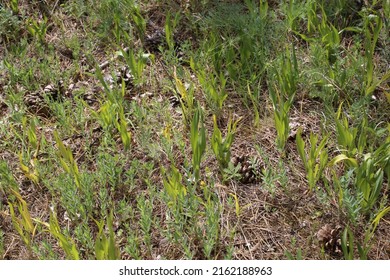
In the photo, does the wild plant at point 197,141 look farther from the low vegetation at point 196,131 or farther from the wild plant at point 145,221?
the wild plant at point 145,221

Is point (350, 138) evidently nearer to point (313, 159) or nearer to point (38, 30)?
point (313, 159)

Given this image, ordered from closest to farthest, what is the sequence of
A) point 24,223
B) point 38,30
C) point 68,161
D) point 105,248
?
point 105,248 < point 24,223 < point 68,161 < point 38,30

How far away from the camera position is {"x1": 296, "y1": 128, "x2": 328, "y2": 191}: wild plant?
226 cm

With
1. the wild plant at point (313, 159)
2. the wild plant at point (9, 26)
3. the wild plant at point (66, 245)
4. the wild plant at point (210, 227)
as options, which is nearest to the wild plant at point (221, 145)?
the wild plant at point (210, 227)

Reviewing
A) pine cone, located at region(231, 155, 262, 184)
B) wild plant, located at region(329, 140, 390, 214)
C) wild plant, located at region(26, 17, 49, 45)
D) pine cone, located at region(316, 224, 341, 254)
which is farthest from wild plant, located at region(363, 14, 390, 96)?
wild plant, located at region(26, 17, 49, 45)

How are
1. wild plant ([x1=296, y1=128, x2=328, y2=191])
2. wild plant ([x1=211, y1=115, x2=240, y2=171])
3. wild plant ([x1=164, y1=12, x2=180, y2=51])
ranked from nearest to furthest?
wild plant ([x1=296, y1=128, x2=328, y2=191]) → wild plant ([x1=211, y1=115, x2=240, y2=171]) → wild plant ([x1=164, y1=12, x2=180, y2=51])

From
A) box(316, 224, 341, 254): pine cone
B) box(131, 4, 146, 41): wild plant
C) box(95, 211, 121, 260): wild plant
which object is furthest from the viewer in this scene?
box(131, 4, 146, 41): wild plant

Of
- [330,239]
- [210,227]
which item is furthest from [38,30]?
[330,239]

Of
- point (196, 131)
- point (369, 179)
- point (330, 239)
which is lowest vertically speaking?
point (330, 239)

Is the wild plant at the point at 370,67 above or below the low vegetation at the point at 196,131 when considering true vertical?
above

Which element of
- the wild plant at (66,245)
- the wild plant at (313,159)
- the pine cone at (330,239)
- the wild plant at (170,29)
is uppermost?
→ the wild plant at (170,29)

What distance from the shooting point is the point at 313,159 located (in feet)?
7.46

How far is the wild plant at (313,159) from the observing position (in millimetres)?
2264

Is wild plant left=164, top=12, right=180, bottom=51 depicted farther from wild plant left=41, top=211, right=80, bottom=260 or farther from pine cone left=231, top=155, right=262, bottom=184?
wild plant left=41, top=211, right=80, bottom=260
